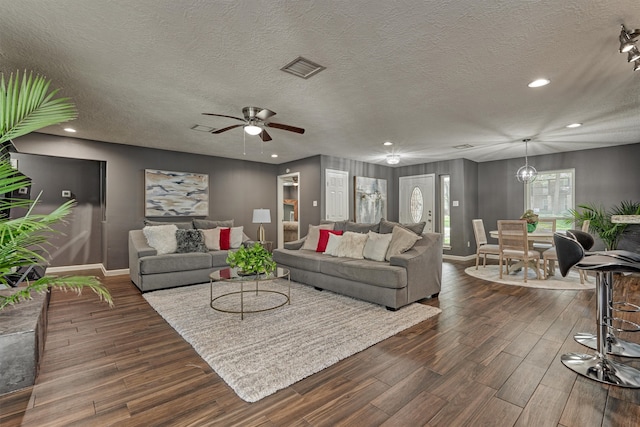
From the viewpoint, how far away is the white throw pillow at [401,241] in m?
3.75

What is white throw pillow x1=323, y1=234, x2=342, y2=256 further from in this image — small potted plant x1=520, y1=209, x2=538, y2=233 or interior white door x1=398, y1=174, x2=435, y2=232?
interior white door x1=398, y1=174, x2=435, y2=232

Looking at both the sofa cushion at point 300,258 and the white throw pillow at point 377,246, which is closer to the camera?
the white throw pillow at point 377,246

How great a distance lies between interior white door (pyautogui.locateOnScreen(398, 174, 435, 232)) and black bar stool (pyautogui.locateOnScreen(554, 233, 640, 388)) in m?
5.50

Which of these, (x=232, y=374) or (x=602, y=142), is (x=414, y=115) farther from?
(x=602, y=142)

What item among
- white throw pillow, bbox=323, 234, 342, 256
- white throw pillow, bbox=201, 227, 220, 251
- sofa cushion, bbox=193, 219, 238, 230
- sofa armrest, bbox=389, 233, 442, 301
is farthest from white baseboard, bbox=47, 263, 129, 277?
sofa armrest, bbox=389, 233, 442, 301

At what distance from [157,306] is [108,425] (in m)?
2.15

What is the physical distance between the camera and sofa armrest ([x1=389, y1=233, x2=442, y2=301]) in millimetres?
3496

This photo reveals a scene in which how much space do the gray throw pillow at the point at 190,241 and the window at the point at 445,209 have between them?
5.68 meters

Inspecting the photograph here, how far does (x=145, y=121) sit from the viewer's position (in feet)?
13.9

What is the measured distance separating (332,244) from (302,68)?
8.62ft

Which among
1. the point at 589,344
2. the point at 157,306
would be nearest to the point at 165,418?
the point at 157,306

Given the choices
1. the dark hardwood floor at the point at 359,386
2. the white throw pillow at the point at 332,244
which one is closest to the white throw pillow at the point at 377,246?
the white throw pillow at the point at 332,244

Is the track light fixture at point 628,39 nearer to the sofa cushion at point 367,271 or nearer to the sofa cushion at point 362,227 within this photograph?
the sofa cushion at point 367,271

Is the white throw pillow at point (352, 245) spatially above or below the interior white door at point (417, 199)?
below
